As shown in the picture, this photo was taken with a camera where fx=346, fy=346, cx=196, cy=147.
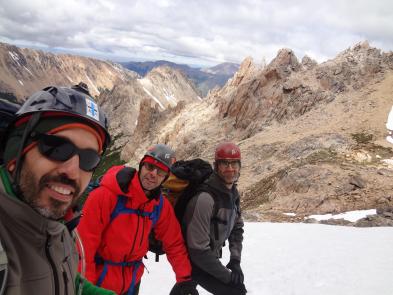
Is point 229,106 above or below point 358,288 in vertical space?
above

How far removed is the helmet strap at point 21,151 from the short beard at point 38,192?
2 centimetres

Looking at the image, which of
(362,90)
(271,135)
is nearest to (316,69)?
(362,90)

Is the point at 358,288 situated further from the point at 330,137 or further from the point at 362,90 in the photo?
the point at 362,90

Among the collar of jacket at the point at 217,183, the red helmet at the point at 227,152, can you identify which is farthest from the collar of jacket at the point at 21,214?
the red helmet at the point at 227,152

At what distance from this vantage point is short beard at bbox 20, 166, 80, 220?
234cm

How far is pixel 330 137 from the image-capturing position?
3309cm

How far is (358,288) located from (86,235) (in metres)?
7.66

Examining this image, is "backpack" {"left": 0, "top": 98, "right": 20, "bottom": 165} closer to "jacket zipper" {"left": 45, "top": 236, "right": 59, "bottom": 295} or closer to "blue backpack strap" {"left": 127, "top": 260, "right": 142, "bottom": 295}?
"jacket zipper" {"left": 45, "top": 236, "right": 59, "bottom": 295}

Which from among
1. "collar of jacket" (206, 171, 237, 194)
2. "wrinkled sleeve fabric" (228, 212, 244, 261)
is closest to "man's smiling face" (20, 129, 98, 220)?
"collar of jacket" (206, 171, 237, 194)

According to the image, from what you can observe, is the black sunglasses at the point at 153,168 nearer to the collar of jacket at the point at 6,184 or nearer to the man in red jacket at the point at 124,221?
the man in red jacket at the point at 124,221

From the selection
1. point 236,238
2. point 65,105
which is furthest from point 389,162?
point 65,105

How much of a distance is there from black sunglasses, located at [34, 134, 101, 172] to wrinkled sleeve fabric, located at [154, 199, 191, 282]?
298 cm

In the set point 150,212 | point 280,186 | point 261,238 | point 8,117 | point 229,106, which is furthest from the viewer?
point 229,106

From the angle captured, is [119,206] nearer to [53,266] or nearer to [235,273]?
[53,266]
